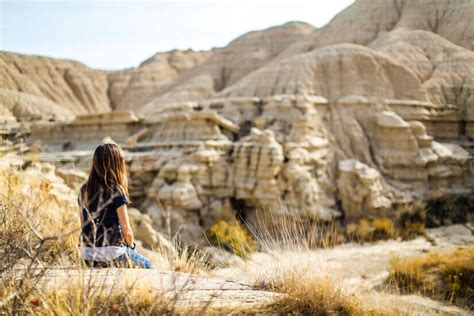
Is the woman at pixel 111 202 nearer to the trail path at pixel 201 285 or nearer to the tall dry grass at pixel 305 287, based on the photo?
the trail path at pixel 201 285

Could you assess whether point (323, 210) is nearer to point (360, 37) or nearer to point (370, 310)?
point (370, 310)

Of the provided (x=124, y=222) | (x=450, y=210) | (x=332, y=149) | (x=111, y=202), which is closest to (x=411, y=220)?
(x=450, y=210)

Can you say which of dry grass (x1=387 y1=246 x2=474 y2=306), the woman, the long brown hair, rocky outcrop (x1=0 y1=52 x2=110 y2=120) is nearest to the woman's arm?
the woman

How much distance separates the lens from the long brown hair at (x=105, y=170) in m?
3.57

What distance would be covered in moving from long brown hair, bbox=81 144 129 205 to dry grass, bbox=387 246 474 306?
744cm

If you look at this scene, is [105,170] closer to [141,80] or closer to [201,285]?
[201,285]

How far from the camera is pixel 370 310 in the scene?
3.44 meters

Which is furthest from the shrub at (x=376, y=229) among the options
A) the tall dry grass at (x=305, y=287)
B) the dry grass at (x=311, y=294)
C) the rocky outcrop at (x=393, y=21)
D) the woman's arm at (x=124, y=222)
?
the woman's arm at (x=124, y=222)

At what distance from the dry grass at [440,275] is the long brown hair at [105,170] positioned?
7439 mm

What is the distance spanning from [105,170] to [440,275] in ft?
32.7

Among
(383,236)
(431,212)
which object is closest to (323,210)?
(383,236)

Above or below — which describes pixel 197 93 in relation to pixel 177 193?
above

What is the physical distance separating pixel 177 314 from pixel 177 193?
48.7 ft

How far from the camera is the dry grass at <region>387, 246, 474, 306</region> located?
8859mm
